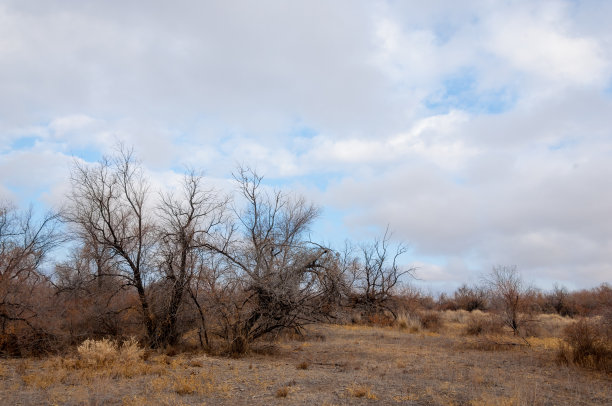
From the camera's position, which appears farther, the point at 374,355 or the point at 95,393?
the point at 374,355

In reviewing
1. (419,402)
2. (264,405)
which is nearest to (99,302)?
(264,405)

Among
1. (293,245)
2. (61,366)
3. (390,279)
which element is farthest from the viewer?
(390,279)

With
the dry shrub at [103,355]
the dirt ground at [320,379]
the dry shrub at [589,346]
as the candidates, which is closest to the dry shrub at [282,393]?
the dirt ground at [320,379]

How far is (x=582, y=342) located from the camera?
494 inches

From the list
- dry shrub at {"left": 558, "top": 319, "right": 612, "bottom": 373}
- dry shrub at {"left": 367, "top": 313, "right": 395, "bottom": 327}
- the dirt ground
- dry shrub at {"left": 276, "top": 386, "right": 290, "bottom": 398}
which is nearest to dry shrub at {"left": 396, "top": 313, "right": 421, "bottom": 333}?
dry shrub at {"left": 367, "top": 313, "right": 395, "bottom": 327}

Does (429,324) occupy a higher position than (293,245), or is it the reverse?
(293,245)

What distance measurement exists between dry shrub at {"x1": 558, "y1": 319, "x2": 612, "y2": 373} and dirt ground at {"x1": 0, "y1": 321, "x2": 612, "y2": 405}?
437 millimetres

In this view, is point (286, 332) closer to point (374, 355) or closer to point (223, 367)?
point (374, 355)

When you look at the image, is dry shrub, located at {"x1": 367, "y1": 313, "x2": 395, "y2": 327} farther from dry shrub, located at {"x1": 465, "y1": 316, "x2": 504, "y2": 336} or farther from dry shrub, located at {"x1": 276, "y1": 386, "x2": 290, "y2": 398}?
dry shrub, located at {"x1": 276, "y1": 386, "x2": 290, "y2": 398}

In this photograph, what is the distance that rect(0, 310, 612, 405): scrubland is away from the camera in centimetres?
874

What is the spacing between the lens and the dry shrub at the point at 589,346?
1195cm

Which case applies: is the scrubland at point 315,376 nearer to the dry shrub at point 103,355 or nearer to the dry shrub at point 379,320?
the dry shrub at point 103,355

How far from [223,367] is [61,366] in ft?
14.0

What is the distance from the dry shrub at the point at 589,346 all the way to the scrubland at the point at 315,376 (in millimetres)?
166
